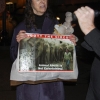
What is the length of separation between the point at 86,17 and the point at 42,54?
103cm

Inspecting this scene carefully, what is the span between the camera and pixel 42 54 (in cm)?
260

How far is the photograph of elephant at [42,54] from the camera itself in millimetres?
2596

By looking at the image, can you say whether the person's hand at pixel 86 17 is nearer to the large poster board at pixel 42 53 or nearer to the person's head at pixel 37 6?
the large poster board at pixel 42 53

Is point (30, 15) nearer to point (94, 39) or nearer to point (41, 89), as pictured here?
point (41, 89)

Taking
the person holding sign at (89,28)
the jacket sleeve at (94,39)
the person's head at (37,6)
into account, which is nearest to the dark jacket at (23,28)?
the person's head at (37,6)

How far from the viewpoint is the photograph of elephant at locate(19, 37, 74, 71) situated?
2.60 m

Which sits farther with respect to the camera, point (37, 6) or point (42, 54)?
point (37, 6)

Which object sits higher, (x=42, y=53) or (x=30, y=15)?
(x=30, y=15)

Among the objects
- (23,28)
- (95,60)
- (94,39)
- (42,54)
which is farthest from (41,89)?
(94,39)

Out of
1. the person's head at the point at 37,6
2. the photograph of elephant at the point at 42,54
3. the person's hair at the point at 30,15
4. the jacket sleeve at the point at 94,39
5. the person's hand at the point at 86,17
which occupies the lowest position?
the photograph of elephant at the point at 42,54

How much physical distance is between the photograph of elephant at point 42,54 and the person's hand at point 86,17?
0.93 metres

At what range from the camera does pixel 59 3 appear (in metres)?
24.3

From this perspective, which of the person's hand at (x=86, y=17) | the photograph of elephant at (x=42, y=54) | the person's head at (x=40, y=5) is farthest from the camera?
the person's head at (x=40, y=5)

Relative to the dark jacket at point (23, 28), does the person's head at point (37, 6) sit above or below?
above
